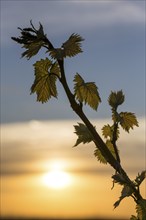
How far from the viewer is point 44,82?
9.14 ft

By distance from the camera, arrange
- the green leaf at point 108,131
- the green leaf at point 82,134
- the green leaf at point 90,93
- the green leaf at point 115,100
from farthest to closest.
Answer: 1. the green leaf at point 108,131
2. the green leaf at point 115,100
3. the green leaf at point 82,134
4. the green leaf at point 90,93

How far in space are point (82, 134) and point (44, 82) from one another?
24.3 inches

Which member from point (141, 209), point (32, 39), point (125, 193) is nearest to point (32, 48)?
point (32, 39)

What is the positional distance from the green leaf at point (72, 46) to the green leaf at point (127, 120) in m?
0.90

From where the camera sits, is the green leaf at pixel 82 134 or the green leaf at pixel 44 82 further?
the green leaf at pixel 82 134

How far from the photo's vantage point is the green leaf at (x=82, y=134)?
123 inches

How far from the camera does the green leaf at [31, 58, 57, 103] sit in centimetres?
277

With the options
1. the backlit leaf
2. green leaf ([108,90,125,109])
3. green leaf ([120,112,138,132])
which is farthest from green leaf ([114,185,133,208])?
the backlit leaf

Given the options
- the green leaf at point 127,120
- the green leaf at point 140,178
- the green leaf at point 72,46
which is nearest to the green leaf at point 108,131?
the green leaf at point 127,120

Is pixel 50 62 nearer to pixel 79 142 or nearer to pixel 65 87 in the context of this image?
pixel 65 87

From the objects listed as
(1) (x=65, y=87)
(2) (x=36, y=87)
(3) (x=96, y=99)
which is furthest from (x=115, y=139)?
(1) (x=65, y=87)

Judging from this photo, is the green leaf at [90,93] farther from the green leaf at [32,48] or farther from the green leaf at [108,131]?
the green leaf at [108,131]

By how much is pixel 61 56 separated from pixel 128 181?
0.98m

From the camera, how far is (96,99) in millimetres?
2783
